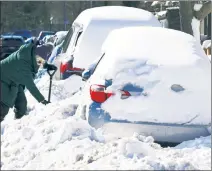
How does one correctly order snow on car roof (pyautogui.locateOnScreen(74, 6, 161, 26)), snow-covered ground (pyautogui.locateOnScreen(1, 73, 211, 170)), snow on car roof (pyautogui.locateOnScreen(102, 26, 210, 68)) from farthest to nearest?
1. snow on car roof (pyautogui.locateOnScreen(74, 6, 161, 26))
2. snow on car roof (pyautogui.locateOnScreen(102, 26, 210, 68))
3. snow-covered ground (pyautogui.locateOnScreen(1, 73, 211, 170))

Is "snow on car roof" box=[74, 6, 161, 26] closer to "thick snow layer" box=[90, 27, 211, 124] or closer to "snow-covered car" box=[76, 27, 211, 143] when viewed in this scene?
"thick snow layer" box=[90, 27, 211, 124]

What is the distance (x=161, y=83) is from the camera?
18.6 feet

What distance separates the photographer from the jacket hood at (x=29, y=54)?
712 centimetres

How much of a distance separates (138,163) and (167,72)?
1.41m

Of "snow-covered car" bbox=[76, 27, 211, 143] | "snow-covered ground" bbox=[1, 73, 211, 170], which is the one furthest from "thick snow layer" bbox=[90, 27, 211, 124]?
"snow-covered ground" bbox=[1, 73, 211, 170]

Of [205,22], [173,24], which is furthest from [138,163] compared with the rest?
[205,22]

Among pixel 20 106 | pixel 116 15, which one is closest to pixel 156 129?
pixel 20 106

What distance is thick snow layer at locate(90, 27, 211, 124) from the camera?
5.63m

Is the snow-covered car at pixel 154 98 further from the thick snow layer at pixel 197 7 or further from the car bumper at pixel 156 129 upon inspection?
the thick snow layer at pixel 197 7

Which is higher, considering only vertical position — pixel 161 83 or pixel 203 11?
pixel 161 83

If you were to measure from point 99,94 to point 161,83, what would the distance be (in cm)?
72

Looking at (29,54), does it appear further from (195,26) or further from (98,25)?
(195,26)

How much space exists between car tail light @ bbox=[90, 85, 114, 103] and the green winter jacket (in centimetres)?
162

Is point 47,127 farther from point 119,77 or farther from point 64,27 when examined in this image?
point 64,27
